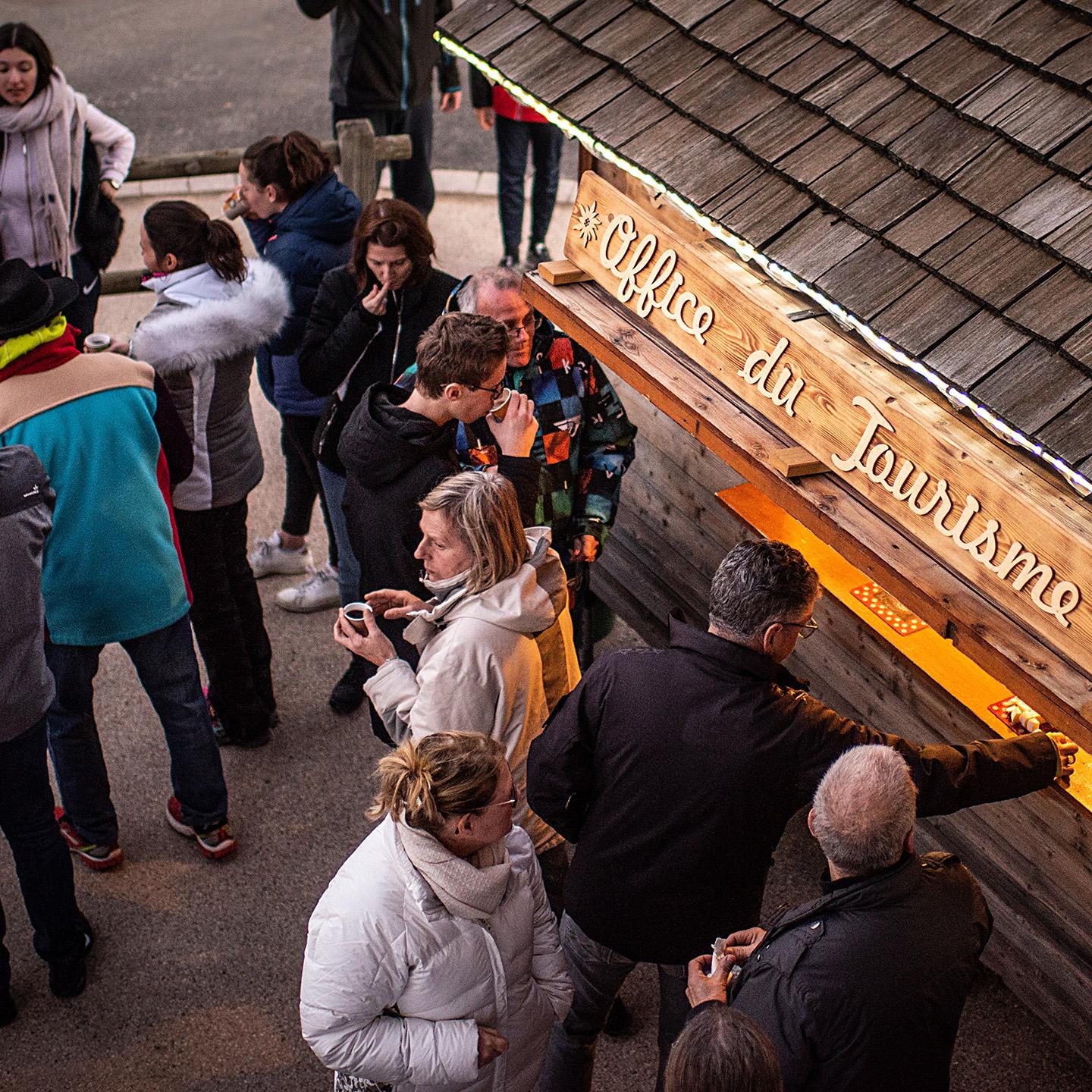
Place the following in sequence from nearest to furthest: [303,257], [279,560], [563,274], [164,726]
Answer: [563,274] < [164,726] < [303,257] < [279,560]

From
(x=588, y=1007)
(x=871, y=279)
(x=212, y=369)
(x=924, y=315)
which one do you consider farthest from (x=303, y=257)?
(x=588, y=1007)

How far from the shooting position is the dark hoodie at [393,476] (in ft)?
12.7

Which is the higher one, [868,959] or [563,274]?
[563,274]

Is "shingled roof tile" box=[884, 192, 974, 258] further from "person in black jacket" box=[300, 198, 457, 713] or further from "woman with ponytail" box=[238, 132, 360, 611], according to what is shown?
"woman with ponytail" box=[238, 132, 360, 611]

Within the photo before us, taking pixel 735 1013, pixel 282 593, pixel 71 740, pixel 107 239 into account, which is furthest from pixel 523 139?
pixel 735 1013

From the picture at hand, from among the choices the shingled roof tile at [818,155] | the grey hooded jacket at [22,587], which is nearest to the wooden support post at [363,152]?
the grey hooded jacket at [22,587]

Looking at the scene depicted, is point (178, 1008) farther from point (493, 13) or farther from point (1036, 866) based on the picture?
point (493, 13)

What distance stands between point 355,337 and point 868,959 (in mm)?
3040

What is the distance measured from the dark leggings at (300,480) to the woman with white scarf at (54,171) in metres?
1.25

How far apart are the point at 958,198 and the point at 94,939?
3667 mm

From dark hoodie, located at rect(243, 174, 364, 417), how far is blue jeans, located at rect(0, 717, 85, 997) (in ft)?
6.62

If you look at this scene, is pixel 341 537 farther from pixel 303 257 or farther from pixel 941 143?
pixel 941 143

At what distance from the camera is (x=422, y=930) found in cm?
276

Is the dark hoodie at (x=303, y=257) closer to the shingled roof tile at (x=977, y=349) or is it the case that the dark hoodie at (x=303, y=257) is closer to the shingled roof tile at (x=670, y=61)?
the shingled roof tile at (x=670, y=61)
